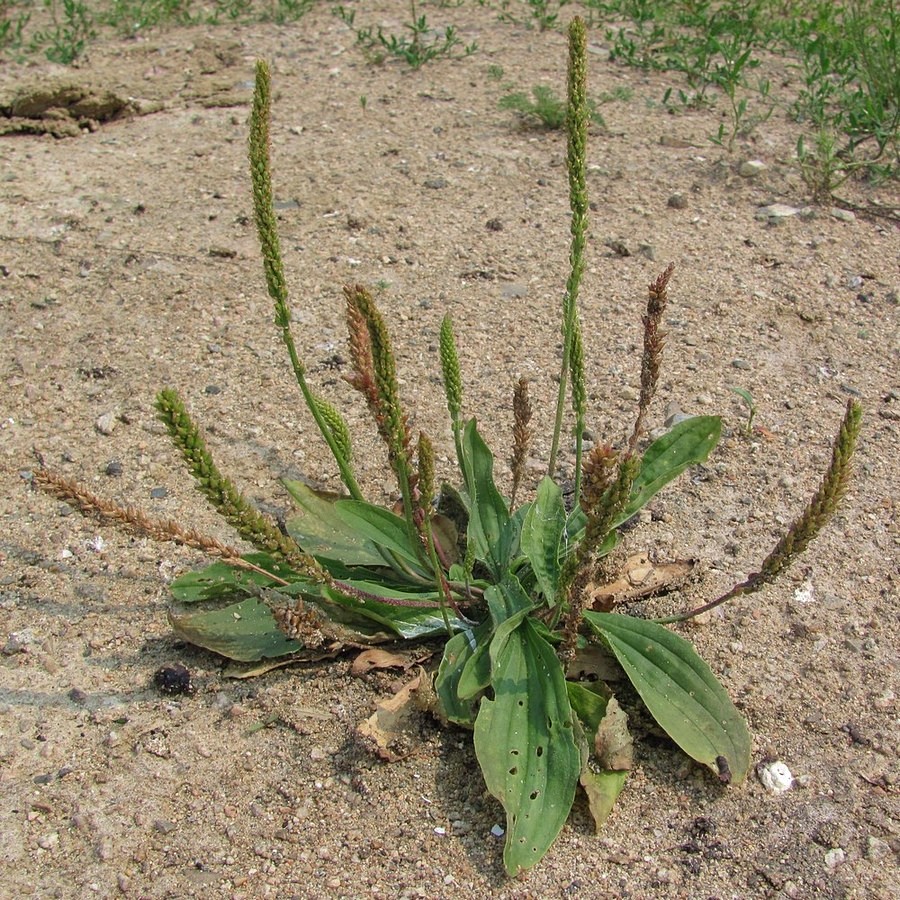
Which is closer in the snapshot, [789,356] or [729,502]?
[729,502]

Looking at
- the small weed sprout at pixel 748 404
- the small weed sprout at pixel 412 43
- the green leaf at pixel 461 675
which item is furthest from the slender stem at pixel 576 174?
the small weed sprout at pixel 412 43

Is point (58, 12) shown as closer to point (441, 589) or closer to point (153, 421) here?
point (153, 421)

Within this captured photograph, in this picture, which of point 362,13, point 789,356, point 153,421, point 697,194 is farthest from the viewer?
point 362,13

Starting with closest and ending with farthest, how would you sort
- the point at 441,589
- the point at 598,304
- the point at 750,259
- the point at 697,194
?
the point at 441,589 → the point at 598,304 → the point at 750,259 → the point at 697,194

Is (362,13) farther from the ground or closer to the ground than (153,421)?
farther from the ground

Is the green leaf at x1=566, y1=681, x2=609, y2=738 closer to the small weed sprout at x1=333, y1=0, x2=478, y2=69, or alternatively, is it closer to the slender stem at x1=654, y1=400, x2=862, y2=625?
the slender stem at x1=654, y1=400, x2=862, y2=625

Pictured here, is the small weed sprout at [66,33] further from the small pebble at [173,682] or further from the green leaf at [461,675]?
the green leaf at [461,675]

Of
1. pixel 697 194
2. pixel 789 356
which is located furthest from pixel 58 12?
pixel 789 356

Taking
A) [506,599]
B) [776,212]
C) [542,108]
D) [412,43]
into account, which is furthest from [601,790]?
[412,43]
